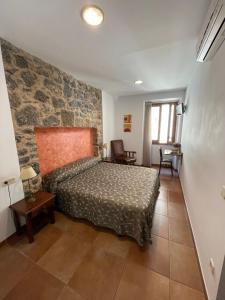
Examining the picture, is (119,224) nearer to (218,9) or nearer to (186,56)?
(218,9)

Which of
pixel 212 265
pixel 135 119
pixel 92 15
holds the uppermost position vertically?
pixel 92 15

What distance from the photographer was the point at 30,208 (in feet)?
5.60

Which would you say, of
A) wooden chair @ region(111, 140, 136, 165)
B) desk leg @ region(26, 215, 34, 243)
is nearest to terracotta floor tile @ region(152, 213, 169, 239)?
desk leg @ region(26, 215, 34, 243)

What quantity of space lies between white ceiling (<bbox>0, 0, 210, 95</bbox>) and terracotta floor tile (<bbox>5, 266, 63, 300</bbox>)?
2.61 m

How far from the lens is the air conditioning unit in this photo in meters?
0.98

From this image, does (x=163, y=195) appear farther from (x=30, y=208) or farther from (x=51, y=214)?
(x=30, y=208)

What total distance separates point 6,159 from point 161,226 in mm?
2429

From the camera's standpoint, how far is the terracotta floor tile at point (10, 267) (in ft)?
4.23

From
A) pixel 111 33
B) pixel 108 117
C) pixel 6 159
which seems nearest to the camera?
pixel 111 33

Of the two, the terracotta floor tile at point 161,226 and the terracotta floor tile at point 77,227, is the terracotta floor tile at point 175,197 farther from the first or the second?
the terracotta floor tile at point 77,227

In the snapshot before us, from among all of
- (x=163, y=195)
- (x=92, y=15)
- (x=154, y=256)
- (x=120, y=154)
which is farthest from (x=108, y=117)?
(x=154, y=256)

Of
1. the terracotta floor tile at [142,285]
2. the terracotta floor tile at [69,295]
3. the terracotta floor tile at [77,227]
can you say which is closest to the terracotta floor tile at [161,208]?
the terracotta floor tile at [142,285]

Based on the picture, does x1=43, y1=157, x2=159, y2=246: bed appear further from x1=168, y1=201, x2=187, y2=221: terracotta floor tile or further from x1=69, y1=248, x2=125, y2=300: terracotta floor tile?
x1=168, y1=201, x2=187, y2=221: terracotta floor tile

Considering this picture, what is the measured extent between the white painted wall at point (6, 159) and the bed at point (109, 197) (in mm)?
598
